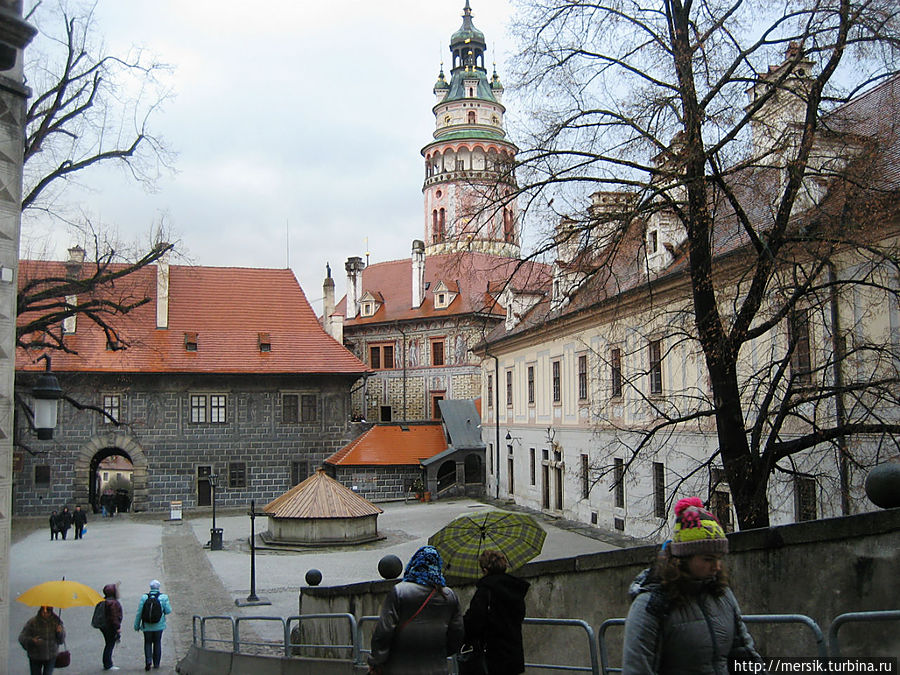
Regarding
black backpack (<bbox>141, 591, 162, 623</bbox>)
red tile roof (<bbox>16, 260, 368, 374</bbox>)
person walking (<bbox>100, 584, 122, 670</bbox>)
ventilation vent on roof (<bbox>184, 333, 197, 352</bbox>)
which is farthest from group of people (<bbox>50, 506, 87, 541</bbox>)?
black backpack (<bbox>141, 591, 162, 623</bbox>)

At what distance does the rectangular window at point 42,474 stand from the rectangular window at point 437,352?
2299 cm

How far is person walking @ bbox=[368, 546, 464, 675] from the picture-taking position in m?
4.80

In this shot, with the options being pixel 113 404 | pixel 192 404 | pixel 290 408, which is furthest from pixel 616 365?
pixel 113 404

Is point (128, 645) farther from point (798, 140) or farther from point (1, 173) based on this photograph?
point (798, 140)

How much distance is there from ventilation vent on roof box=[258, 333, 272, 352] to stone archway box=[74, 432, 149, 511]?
6.69 metres

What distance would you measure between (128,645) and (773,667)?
13673mm

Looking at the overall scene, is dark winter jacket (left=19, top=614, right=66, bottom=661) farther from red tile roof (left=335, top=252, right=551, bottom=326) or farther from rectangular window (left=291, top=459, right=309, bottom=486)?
red tile roof (left=335, top=252, right=551, bottom=326)

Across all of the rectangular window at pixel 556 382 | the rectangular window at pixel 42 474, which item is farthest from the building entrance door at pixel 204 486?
the rectangular window at pixel 556 382

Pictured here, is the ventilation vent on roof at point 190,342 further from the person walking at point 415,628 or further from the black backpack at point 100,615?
the person walking at point 415,628

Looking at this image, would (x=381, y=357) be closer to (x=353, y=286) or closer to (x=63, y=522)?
(x=353, y=286)

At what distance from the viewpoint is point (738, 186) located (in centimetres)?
1012

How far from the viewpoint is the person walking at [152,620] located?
1288 cm

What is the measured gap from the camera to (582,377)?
90.2 feet

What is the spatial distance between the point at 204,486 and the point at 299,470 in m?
4.12
